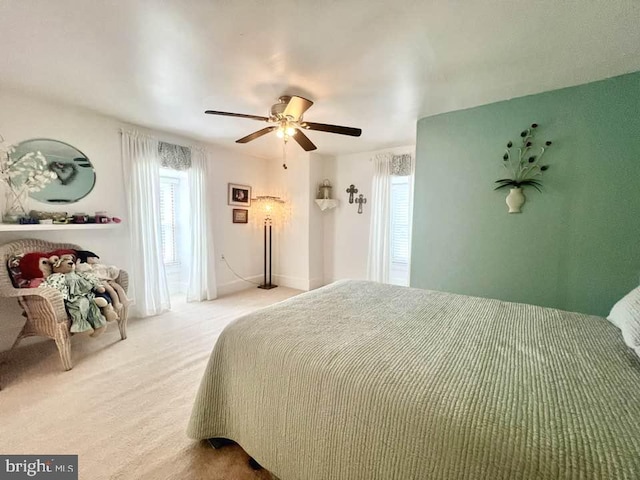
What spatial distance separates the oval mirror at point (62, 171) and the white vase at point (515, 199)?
4.20 metres

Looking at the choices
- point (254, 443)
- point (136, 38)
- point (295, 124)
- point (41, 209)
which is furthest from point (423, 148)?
point (41, 209)

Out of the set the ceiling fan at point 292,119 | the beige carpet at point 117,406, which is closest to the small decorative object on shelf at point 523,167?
the ceiling fan at point 292,119

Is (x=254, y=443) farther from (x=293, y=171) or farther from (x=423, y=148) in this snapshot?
(x=293, y=171)

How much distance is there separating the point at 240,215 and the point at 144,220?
60.0 inches

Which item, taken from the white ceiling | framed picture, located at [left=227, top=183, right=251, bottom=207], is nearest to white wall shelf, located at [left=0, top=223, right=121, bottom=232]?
the white ceiling

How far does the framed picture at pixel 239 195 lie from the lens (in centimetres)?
432

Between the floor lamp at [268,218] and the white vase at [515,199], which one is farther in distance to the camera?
the floor lamp at [268,218]

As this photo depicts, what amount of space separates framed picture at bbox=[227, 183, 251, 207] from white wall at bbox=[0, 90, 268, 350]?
0.10 m

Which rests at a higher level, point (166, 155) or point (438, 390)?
point (166, 155)

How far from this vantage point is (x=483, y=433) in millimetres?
741

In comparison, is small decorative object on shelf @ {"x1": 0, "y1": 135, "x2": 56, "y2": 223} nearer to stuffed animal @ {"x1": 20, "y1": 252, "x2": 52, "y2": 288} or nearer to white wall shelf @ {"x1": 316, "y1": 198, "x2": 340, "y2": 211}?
stuffed animal @ {"x1": 20, "y1": 252, "x2": 52, "y2": 288}

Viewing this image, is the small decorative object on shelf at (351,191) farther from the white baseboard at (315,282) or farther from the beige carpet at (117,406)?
the beige carpet at (117,406)

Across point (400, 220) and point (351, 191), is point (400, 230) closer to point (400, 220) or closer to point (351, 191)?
point (400, 220)

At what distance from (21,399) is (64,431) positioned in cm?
60
